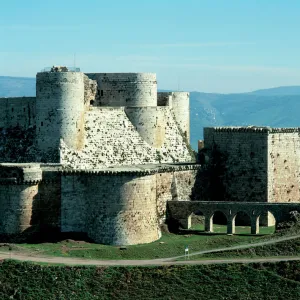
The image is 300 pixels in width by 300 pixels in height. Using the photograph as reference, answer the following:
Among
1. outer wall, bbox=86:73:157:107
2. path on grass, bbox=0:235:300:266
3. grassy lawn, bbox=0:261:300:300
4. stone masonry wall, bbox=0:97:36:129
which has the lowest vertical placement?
grassy lawn, bbox=0:261:300:300

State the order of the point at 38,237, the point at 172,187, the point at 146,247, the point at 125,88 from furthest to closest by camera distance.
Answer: the point at 125,88 < the point at 172,187 < the point at 38,237 < the point at 146,247

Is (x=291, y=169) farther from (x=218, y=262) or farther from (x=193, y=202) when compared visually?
(x=218, y=262)

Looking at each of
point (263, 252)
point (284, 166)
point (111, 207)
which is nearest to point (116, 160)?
point (111, 207)

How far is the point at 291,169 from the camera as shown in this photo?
8519 cm

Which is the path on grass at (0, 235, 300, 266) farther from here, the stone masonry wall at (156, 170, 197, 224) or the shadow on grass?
the stone masonry wall at (156, 170, 197, 224)

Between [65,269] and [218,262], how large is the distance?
30.7 feet

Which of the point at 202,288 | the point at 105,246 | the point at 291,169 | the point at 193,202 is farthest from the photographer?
the point at 291,169

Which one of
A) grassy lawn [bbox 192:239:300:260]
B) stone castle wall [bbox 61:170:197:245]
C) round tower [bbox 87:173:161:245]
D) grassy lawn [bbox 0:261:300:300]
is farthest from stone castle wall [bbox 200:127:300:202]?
grassy lawn [bbox 0:261:300:300]

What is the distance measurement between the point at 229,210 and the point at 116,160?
9.63m

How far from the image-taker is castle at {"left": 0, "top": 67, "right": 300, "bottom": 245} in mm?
73500

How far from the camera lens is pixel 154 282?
2571 inches

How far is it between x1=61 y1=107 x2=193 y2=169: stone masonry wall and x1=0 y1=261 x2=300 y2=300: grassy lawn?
13.7 meters

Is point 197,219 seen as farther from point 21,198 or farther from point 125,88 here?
point 21,198

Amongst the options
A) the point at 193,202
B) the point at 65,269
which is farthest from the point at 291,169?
the point at 65,269
